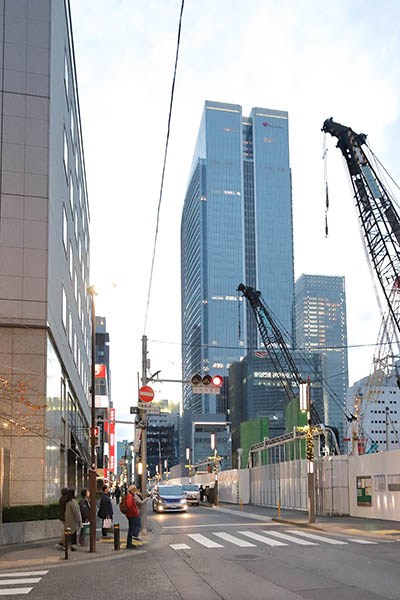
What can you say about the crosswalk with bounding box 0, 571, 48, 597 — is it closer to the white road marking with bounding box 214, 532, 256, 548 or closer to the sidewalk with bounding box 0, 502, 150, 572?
the sidewalk with bounding box 0, 502, 150, 572

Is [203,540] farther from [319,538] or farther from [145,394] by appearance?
[145,394]

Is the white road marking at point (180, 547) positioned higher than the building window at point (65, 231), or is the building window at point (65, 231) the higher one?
the building window at point (65, 231)

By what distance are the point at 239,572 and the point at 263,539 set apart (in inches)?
292

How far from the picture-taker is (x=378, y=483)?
28.8 meters

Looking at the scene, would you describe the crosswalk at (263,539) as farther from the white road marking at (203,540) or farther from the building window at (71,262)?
the building window at (71,262)

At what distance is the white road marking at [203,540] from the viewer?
19344mm

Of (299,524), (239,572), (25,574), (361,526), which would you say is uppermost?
(239,572)

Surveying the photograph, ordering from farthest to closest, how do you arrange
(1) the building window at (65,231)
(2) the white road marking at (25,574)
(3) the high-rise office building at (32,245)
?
(1) the building window at (65,231) → (3) the high-rise office building at (32,245) → (2) the white road marking at (25,574)

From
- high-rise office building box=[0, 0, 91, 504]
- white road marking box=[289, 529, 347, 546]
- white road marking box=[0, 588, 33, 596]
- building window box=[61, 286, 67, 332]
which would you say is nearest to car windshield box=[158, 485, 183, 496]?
high-rise office building box=[0, 0, 91, 504]

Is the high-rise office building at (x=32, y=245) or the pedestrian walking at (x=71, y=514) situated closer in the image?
the pedestrian walking at (x=71, y=514)

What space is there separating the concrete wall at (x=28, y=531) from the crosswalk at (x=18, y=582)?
6.95 meters

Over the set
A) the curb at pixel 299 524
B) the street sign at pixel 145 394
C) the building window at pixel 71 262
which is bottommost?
the curb at pixel 299 524

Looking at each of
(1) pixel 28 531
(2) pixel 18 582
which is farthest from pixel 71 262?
(2) pixel 18 582

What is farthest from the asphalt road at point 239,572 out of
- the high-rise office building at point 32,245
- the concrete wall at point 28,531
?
the high-rise office building at point 32,245
